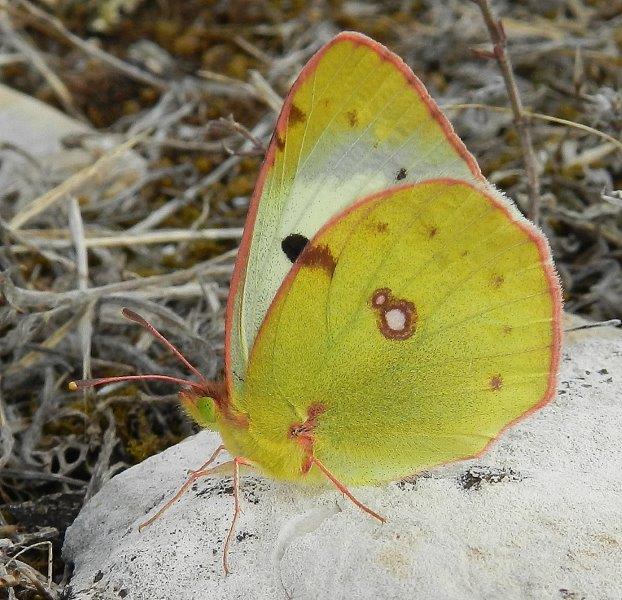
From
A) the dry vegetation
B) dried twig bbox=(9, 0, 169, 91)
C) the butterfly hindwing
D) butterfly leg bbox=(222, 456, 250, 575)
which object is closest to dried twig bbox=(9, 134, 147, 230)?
the dry vegetation

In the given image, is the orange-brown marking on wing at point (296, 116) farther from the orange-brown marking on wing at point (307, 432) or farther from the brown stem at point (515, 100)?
the brown stem at point (515, 100)

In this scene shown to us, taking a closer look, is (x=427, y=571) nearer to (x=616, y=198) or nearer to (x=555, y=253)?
(x=616, y=198)

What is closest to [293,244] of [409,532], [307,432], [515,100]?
[307,432]

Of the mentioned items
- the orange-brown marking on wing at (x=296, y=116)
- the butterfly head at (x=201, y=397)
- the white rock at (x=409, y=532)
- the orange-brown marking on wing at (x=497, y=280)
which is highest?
the orange-brown marking on wing at (x=296, y=116)

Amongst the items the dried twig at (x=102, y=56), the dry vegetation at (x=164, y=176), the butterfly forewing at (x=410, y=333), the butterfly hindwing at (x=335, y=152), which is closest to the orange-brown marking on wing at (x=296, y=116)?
the butterfly hindwing at (x=335, y=152)

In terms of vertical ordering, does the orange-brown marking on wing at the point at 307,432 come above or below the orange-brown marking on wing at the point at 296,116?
below

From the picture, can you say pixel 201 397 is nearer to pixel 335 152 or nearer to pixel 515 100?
pixel 335 152

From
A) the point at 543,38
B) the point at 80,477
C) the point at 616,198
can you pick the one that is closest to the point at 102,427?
the point at 80,477
